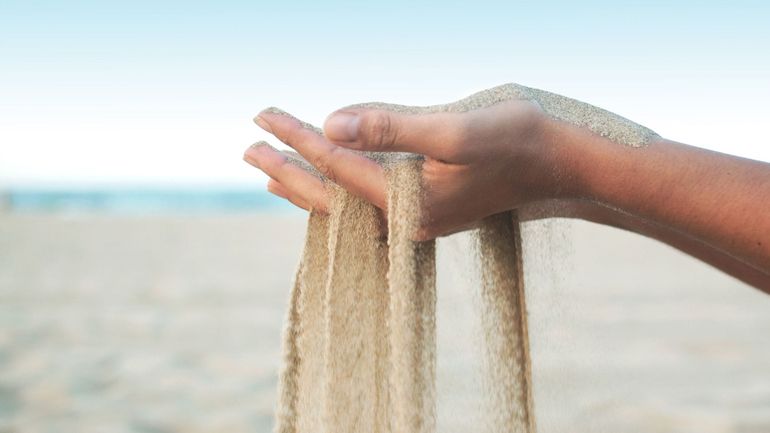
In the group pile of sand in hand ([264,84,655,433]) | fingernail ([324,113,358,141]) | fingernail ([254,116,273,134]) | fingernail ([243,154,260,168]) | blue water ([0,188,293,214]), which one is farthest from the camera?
blue water ([0,188,293,214])

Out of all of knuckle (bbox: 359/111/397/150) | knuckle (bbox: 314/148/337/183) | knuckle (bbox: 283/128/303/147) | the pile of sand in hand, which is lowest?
the pile of sand in hand

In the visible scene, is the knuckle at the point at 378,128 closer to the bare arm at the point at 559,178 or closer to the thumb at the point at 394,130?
the thumb at the point at 394,130

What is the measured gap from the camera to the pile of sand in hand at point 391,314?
1457mm

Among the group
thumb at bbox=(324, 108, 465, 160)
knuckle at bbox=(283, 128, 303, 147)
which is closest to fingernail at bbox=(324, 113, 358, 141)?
thumb at bbox=(324, 108, 465, 160)

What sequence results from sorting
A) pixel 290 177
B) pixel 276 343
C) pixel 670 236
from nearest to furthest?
pixel 290 177 < pixel 670 236 < pixel 276 343

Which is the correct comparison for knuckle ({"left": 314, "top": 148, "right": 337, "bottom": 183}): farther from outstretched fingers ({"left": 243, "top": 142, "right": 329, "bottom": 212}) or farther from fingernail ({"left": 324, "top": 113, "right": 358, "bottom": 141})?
fingernail ({"left": 324, "top": 113, "right": 358, "bottom": 141})

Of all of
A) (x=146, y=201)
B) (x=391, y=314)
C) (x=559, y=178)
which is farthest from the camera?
(x=146, y=201)

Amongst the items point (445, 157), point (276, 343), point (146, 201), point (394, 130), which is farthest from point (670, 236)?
point (146, 201)

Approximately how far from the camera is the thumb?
1.34 metres

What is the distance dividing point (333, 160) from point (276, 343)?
3707 mm

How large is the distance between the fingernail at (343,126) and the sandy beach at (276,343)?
1.72 feet

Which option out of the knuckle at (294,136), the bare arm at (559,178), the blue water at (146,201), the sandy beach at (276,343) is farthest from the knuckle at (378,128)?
the blue water at (146,201)

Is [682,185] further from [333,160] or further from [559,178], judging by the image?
[333,160]

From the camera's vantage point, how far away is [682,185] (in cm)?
155
